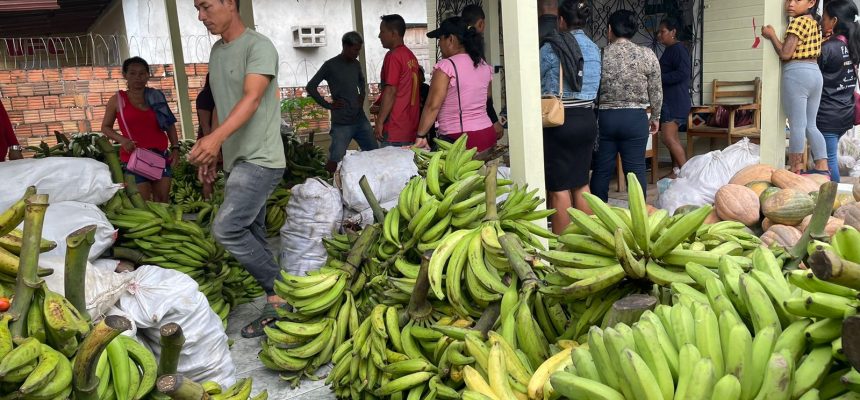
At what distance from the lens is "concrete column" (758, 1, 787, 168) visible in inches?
191

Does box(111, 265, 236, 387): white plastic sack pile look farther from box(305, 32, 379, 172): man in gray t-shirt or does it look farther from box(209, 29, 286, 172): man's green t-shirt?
box(305, 32, 379, 172): man in gray t-shirt

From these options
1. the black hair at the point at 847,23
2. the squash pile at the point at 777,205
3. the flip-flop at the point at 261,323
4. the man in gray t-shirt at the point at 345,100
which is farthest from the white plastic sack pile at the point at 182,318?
the black hair at the point at 847,23

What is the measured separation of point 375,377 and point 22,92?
11.5m

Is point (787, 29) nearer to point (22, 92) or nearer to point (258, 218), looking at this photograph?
point (258, 218)

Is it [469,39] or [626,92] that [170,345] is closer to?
[469,39]

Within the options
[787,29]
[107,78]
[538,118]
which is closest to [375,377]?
[538,118]

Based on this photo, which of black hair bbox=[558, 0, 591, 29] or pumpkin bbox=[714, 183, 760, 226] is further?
black hair bbox=[558, 0, 591, 29]

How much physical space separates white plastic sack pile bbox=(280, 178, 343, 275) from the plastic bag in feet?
0.39

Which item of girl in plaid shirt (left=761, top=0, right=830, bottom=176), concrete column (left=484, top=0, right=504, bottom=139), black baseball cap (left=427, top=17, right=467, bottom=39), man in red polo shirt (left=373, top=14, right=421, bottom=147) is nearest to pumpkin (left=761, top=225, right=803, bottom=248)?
girl in plaid shirt (left=761, top=0, right=830, bottom=176)

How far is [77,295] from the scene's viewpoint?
5.39 feet

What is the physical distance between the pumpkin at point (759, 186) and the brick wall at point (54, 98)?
1116 cm

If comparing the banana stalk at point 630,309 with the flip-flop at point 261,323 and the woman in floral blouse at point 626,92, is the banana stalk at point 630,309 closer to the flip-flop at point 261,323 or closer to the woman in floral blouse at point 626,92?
the flip-flop at point 261,323

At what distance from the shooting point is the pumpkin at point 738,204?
13.1ft

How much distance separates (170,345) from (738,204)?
11.6 ft
